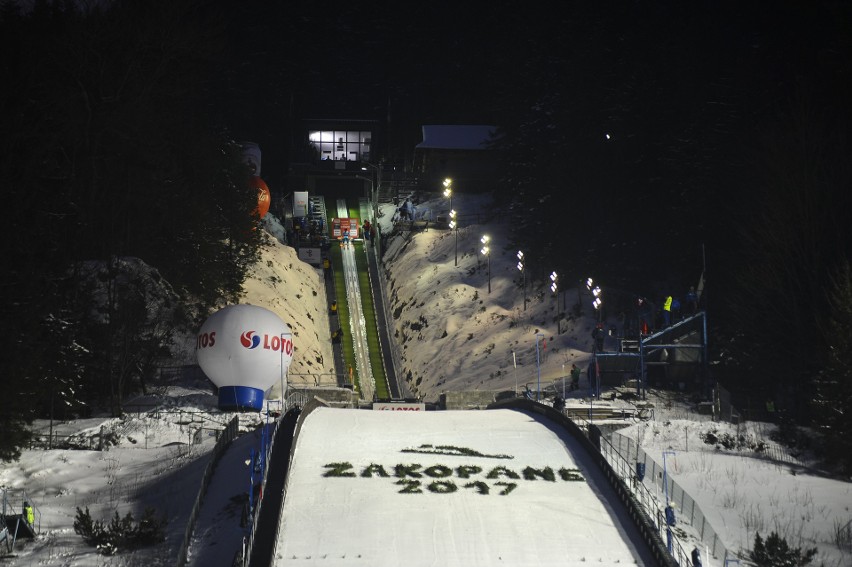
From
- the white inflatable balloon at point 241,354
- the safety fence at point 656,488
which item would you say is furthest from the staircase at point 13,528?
the safety fence at point 656,488

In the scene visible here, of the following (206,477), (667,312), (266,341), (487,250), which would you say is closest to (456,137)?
(487,250)

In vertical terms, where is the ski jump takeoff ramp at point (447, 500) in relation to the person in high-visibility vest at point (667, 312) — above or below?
below

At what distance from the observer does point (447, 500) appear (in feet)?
124

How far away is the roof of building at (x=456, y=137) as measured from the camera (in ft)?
334

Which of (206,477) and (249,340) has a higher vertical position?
(249,340)

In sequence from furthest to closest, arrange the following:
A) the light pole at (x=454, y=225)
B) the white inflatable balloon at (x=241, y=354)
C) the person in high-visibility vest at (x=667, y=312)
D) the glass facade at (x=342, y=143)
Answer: the glass facade at (x=342, y=143) → the light pole at (x=454, y=225) → the person in high-visibility vest at (x=667, y=312) → the white inflatable balloon at (x=241, y=354)

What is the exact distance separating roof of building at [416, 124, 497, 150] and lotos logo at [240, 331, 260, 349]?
49.4 m

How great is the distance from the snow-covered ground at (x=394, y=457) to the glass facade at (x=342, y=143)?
34188 millimetres

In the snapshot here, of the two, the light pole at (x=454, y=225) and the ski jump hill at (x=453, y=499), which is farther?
the light pole at (x=454, y=225)

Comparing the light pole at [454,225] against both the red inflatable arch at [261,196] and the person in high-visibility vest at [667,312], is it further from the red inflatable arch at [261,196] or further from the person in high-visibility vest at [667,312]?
the person in high-visibility vest at [667,312]

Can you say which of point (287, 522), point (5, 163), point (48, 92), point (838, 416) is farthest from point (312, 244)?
point (287, 522)

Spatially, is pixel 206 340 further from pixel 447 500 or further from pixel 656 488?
pixel 656 488

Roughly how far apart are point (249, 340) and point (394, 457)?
1238 cm

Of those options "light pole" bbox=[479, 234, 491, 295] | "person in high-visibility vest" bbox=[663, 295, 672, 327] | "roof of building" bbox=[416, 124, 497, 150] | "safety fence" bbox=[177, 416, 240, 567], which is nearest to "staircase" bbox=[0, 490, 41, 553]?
"safety fence" bbox=[177, 416, 240, 567]
